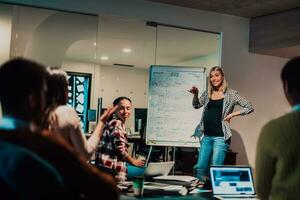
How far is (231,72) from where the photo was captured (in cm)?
616

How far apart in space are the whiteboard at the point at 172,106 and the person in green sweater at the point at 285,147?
3.80 m

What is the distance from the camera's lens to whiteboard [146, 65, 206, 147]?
5.39m

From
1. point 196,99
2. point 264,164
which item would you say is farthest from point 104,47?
point 264,164

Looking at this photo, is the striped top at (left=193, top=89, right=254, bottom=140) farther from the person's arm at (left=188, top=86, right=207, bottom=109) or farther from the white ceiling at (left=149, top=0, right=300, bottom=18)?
the white ceiling at (left=149, top=0, right=300, bottom=18)

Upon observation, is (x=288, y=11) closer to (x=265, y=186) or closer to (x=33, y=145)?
(x=265, y=186)

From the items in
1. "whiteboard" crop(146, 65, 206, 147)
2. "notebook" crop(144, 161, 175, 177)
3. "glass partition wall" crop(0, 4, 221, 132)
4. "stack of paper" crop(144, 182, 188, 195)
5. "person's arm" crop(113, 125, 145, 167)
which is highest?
"glass partition wall" crop(0, 4, 221, 132)

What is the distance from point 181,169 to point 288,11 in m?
2.66

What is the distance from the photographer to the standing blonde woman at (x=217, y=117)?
4965 millimetres

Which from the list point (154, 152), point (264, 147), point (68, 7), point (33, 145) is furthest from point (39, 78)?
point (154, 152)

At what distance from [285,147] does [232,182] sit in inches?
42.7

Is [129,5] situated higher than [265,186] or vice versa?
[129,5]

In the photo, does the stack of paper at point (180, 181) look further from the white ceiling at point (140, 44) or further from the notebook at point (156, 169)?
the white ceiling at point (140, 44)

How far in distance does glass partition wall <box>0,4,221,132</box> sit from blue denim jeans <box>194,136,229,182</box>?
1.46 meters

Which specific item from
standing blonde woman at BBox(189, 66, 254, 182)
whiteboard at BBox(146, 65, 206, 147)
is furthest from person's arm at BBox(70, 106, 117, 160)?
whiteboard at BBox(146, 65, 206, 147)
